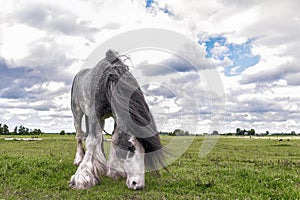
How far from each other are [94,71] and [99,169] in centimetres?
247

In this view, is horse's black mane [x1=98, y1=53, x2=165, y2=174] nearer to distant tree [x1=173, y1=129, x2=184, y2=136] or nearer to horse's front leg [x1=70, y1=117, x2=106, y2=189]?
horse's front leg [x1=70, y1=117, x2=106, y2=189]

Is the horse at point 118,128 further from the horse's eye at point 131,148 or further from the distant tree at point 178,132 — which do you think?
the distant tree at point 178,132

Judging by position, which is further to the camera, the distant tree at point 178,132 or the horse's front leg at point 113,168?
the distant tree at point 178,132

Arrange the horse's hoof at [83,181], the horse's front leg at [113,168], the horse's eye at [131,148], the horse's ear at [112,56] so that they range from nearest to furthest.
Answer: the horse's eye at [131,148] < the horse's hoof at [83,181] < the horse's front leg at [113,168] < the horse's ear at [112,56]

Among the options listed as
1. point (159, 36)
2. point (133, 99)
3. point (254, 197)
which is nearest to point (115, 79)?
point (133, 99)

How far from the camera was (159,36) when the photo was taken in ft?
24.2

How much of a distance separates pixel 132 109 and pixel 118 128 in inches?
19.8

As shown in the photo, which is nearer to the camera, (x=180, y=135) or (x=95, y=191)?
(x=95, y=191)

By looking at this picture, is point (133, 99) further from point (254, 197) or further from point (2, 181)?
point (2, 181)

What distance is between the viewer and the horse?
5.57 metres

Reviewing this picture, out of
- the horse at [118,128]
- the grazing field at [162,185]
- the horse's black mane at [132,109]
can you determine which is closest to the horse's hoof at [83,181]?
the horse at [118,128]

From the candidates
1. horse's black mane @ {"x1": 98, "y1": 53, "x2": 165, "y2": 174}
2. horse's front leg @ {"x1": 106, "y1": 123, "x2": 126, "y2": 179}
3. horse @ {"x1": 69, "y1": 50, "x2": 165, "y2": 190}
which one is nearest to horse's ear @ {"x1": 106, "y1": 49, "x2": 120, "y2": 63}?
horse @ {"x1": 69, "y1": 50, "x2": 165, "y2": 190}

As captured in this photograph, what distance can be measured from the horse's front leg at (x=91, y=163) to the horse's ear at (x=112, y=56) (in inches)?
61.8

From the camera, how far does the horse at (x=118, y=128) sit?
5574mm
